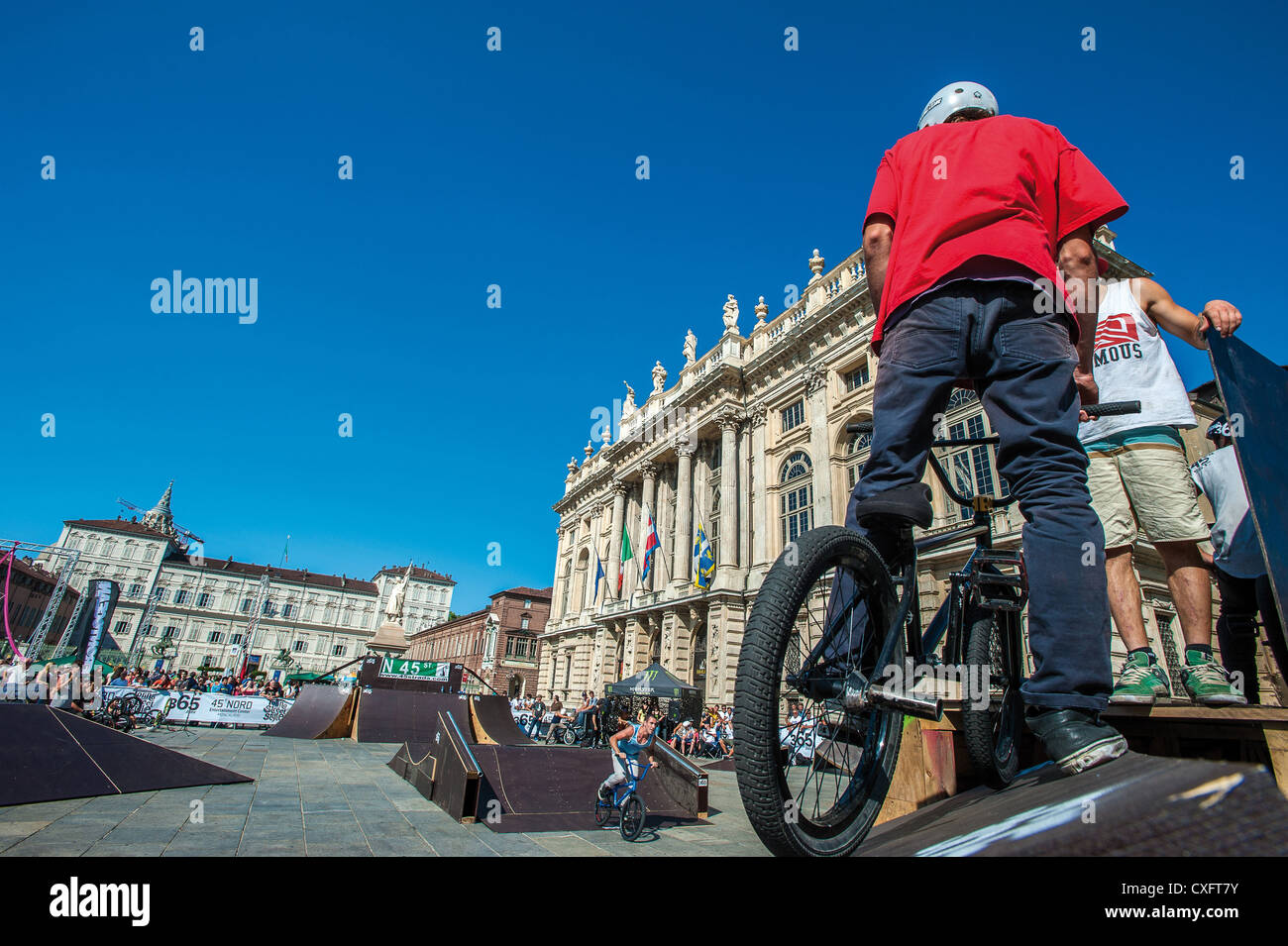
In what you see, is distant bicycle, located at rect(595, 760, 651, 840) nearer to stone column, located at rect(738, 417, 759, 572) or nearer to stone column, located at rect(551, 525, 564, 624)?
stone column, located at rect(738, 417, 759, 572)

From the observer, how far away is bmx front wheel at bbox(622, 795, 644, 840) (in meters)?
7.36

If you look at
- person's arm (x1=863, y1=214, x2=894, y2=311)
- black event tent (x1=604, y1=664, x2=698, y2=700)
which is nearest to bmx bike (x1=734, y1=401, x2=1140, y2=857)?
person's arm (x1=863, y1=214, x2=894, y2=311)

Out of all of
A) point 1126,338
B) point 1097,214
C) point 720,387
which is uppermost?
point 720,387

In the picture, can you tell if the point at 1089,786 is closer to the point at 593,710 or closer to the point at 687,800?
the point at 687,800

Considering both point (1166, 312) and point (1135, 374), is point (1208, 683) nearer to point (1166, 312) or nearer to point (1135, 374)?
point (1135, 374)

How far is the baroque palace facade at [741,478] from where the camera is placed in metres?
19.0

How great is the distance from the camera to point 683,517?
30.1 metres

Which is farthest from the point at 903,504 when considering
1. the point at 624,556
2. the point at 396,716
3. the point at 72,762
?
the point at 624,556

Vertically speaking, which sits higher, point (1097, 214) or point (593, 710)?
point (1097, 214)

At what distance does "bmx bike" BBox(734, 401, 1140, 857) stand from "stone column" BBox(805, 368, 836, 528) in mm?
19029

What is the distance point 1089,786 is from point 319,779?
11353 mm

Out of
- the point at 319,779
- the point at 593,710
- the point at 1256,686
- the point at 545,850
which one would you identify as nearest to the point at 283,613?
the point at 593,710

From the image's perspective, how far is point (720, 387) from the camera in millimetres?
29250

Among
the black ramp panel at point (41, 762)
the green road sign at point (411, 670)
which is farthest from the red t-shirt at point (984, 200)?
the green road sign at point (411, 670)
